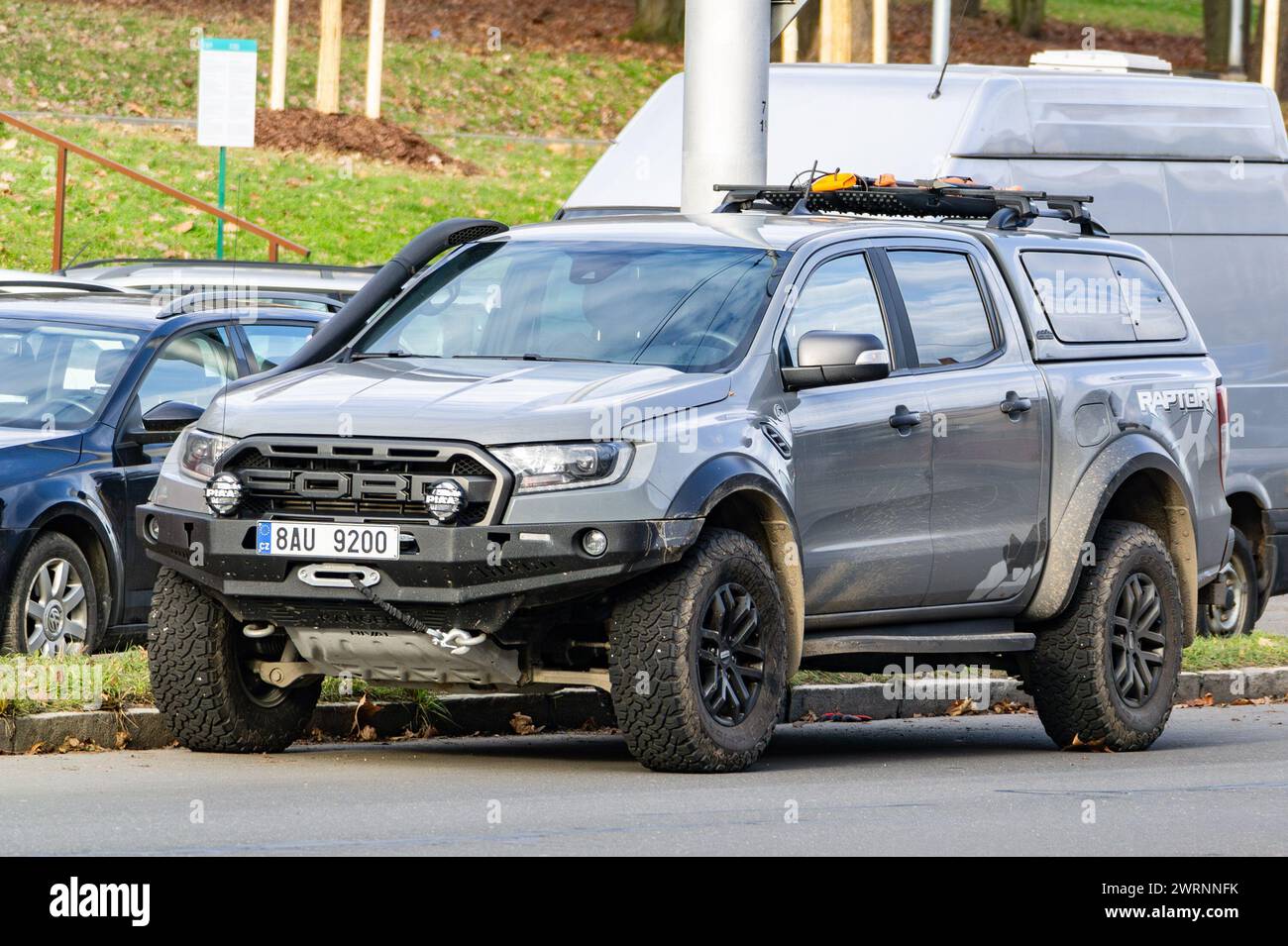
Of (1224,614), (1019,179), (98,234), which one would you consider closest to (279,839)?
(1019,179)

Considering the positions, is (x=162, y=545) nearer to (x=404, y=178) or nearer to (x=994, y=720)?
(x=994, y=720)

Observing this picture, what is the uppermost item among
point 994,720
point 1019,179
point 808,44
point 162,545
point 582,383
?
point 808,44

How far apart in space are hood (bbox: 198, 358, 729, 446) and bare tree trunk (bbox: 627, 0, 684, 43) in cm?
3691

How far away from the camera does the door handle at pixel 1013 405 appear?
33.3 feet

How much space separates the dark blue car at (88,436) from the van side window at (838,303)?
2848mm

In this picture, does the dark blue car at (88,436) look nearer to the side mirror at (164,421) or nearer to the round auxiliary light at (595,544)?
the side mirror at (164,421)

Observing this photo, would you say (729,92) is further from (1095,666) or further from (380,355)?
(1095,666)

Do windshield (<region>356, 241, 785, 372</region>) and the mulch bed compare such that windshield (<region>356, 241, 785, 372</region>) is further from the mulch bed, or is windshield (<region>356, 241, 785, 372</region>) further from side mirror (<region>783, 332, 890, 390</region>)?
the mulch bed

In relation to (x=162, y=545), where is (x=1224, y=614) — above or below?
below

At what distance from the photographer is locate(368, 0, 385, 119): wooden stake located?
3225 cm

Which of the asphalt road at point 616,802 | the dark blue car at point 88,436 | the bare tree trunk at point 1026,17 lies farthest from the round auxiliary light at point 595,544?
the bare tree trunk at point 1026,17

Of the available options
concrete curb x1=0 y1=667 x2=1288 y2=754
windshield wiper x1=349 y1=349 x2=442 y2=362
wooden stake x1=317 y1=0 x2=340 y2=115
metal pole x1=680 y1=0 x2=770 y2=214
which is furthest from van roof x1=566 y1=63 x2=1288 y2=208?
wooden stake x1=317 y1=0 x2=340 y2=115
